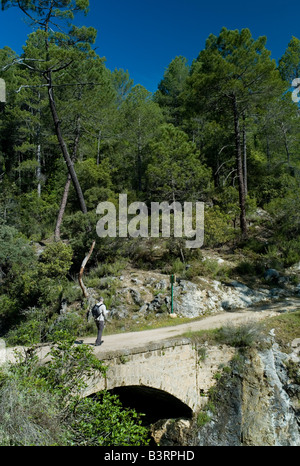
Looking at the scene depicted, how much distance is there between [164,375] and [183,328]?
2.40 metres

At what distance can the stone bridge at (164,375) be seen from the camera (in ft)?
24.0

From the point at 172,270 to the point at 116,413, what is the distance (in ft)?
28.3

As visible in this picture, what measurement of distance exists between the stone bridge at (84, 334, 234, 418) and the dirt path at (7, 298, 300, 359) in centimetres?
34

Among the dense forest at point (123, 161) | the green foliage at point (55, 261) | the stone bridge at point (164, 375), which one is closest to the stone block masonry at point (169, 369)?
the stone bridge at point (164, 375)

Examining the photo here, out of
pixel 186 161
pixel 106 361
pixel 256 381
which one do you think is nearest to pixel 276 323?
pixel 256 381

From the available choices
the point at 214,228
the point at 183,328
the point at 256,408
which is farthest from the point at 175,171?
the point at 256,408

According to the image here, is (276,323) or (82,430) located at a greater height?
(276,323)

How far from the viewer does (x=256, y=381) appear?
355 inches

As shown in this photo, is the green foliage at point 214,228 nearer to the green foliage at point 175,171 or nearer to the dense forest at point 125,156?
the dense forest at point 125,156

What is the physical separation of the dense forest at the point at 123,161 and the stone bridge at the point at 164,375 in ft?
9.37

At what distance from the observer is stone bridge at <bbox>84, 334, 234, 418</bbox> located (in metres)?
7.31

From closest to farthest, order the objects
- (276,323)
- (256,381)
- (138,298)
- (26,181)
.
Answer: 1. (256,381)
2. (276,323)
3. (138,298)
4. (26,181)
